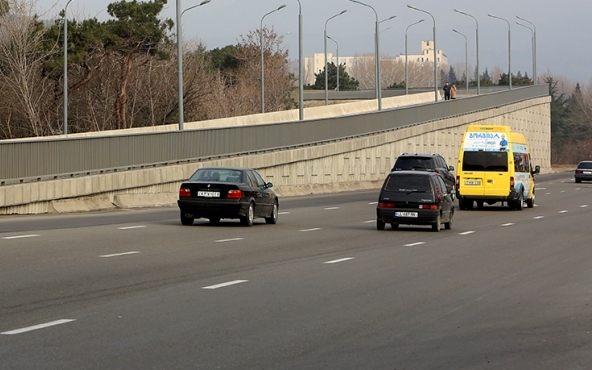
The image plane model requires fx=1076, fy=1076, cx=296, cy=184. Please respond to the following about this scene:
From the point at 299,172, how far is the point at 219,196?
23908 mm

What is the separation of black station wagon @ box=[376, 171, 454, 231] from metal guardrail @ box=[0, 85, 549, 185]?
10589 millimetres

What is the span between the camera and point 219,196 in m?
25.3

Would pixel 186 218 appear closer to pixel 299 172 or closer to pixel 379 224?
pixel 379 224

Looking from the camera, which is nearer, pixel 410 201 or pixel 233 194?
pixel 233 194

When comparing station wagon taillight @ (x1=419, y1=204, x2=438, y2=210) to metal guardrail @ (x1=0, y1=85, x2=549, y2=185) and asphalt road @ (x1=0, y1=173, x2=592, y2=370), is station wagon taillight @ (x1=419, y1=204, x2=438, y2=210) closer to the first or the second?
asphalt road @ (x1=0, y1=173, x2=592, y2=370)

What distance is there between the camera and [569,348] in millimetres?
9539

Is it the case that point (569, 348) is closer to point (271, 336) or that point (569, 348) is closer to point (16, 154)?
point (271, 336)

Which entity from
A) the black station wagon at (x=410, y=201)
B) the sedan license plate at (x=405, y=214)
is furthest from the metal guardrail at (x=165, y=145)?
the sedan license plate at (x=405, y=214)

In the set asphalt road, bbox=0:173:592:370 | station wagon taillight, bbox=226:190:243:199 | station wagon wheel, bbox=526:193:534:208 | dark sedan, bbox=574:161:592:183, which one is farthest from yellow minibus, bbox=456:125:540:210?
dark sedan, bbox=574:161:592:183

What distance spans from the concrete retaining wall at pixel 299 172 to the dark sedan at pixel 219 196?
19.6 feet

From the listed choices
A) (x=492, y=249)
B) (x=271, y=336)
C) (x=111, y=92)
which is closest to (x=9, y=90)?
(x=111, y=92)

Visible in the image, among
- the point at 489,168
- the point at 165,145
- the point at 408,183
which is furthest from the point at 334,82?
the point at 408,183

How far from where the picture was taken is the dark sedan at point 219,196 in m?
25.3

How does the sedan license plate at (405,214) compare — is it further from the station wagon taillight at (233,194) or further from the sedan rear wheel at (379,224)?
the station wagon taillight at (233,194)
